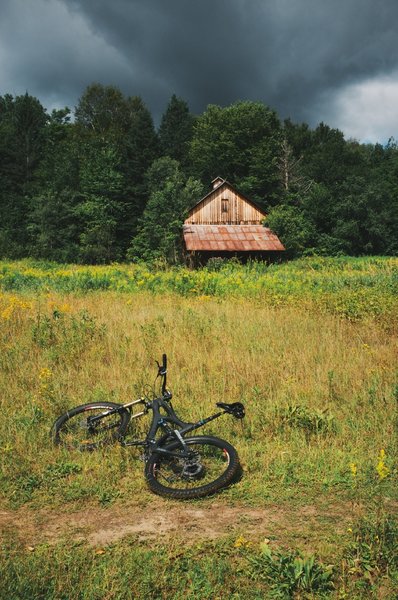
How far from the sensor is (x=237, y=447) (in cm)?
519

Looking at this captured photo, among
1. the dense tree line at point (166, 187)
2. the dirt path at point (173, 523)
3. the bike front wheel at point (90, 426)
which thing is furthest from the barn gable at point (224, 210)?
the dirt path at point (173, 523)

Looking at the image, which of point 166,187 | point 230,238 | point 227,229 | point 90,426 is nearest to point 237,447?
point 90,426

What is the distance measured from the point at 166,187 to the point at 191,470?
36911 mm

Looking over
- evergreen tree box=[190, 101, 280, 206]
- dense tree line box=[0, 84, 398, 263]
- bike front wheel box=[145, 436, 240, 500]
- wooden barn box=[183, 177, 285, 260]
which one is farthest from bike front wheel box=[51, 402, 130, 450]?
evergreen tree box=[190, 101, 280, 206]

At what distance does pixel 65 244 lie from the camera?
43.2 m

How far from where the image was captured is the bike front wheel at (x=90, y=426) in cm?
535

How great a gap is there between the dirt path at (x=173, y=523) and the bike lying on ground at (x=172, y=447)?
282 mm

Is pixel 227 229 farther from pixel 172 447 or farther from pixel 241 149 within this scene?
pixel 172 447

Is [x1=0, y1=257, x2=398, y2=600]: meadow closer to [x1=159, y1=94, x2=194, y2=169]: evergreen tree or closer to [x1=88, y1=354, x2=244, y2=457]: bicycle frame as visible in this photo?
[x1=88, y1=354, x2=244, y2=457]: bicycle frame

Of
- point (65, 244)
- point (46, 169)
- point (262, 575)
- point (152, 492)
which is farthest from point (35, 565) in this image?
point (46, 169)

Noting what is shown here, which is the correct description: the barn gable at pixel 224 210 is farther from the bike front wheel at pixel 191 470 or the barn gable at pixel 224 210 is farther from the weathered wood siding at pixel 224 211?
the bike front wheel at pixel 191 470

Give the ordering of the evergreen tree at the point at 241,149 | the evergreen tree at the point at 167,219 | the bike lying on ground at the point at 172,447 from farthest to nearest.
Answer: the evergreen tree at the point at 241,149 → the evergreen tree at the point at 167,219 → the bike lying on ground at the point at 172,447

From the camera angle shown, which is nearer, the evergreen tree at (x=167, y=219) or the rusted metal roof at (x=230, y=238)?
the rusted metal roof at (x=230, y=238)

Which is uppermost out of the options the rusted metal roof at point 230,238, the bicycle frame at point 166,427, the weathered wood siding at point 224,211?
the weathered wood siding at point 224,211
